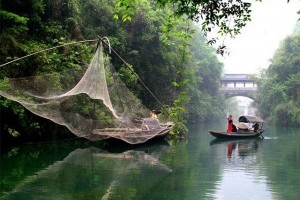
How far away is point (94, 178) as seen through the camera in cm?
836

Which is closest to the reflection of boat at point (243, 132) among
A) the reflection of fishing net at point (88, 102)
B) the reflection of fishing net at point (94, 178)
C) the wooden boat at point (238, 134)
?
the wooden boat at point (238, 134)

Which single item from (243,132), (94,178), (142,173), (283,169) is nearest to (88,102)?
(142,173)

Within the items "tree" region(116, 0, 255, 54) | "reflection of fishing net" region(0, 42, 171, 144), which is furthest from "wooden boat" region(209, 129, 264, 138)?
"tree" region(116, 0, 255, 54)

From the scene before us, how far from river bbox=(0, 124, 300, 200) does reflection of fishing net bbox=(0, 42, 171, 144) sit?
758mm

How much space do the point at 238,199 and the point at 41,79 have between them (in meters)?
5.19

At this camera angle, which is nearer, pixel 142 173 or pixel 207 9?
pixel 207 9

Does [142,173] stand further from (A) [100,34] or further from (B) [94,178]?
(A) [100,34]

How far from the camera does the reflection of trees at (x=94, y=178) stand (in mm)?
6926

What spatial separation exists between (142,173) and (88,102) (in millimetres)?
4426

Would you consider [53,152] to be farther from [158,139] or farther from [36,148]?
[158,139]

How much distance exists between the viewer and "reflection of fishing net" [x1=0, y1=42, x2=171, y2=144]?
9.27 metres

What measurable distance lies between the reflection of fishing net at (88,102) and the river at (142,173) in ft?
2.49

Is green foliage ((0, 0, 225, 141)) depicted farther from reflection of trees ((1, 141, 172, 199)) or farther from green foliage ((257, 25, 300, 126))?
green foliage ((257, 25, 300, 126))

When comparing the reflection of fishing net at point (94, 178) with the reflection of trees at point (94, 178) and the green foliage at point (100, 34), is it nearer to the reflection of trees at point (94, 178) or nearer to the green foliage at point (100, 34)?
the reflection of trees at point (94, 178)
